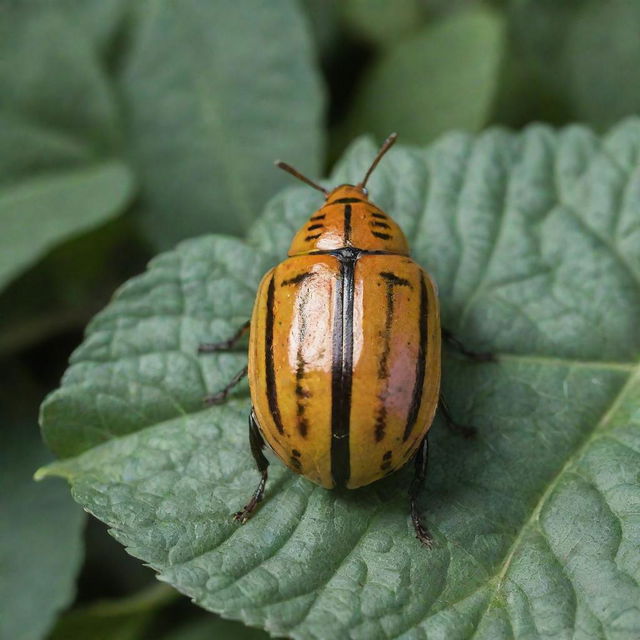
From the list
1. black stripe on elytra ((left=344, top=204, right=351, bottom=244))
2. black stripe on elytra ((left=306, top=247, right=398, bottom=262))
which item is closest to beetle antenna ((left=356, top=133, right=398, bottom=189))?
black stripe on elytra ((left=344, top=204, right=351, bottom=244))

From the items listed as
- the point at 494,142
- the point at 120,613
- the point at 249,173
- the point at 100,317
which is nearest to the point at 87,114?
the point at 249,173

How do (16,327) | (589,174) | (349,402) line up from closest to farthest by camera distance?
1. (349,402)
2. (589,174)
3. (16,327)

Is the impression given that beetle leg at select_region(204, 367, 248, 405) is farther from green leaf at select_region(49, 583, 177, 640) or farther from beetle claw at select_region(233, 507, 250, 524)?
green leaf at select_region(49, 583, 177, 640)

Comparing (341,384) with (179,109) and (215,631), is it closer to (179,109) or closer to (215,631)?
(215,631)

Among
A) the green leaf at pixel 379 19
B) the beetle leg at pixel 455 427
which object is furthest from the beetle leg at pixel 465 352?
the green leaf at pixel 379 19

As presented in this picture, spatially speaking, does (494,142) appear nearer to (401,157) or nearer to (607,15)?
(401,157)

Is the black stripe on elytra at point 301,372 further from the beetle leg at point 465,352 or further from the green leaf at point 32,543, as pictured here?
the green leaf at point 32,543

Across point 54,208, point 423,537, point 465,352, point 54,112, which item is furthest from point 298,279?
point 54,112
